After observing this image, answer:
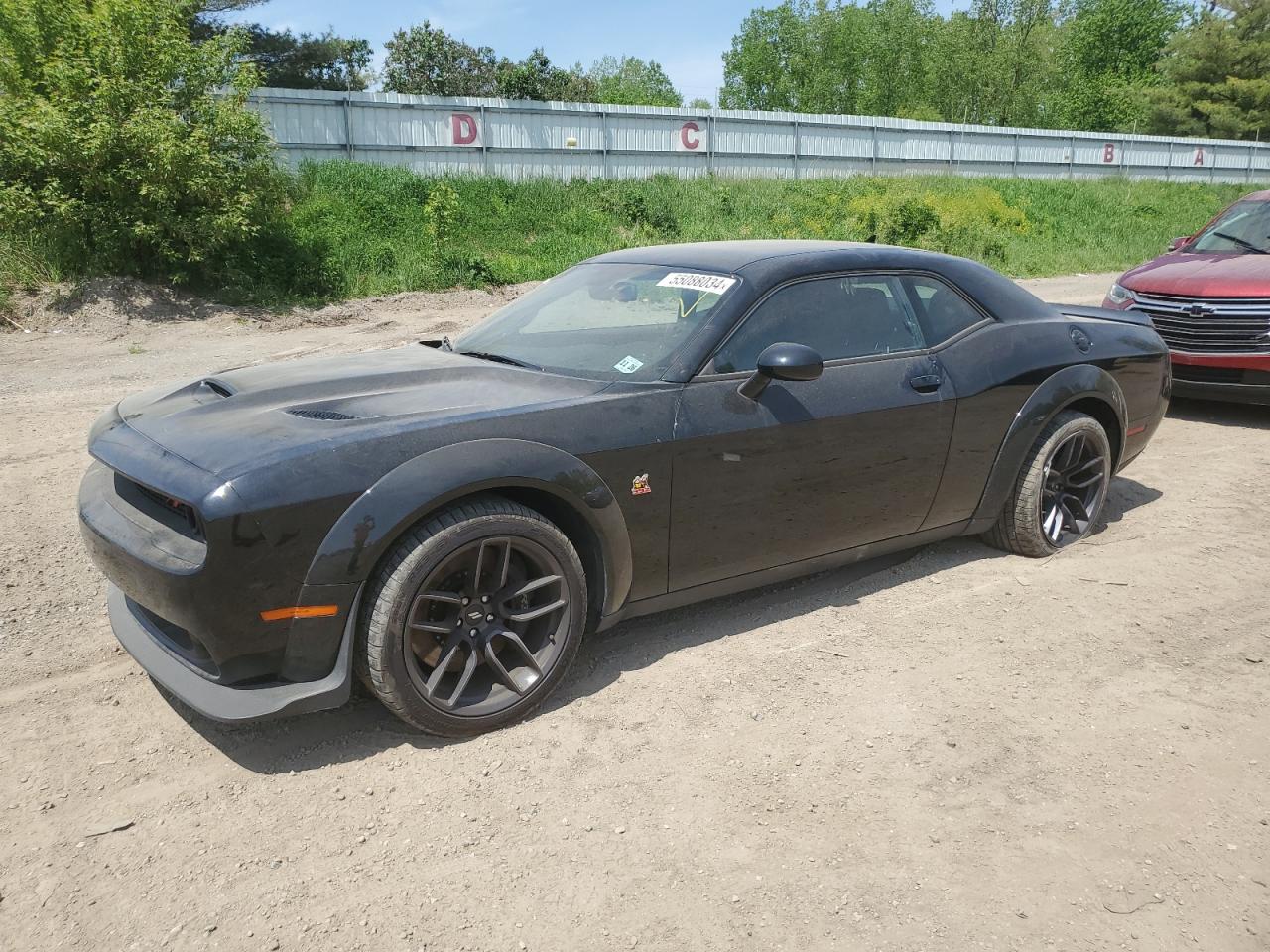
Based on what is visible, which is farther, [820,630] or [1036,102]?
[1036,102]

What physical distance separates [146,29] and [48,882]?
1317cm

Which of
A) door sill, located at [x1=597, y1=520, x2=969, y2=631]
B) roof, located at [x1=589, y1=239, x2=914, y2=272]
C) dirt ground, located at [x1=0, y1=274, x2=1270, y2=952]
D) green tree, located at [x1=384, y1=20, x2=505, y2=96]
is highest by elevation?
green tree, located at [x1=384, y1=20, x2=505, y2=96]

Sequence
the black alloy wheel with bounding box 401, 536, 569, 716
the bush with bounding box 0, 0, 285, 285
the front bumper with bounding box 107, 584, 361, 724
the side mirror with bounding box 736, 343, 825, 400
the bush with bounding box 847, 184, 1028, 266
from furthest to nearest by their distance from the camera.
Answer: the bush with bounding box 847, 184, 1028, 266, the bush with bounding box 0, 0, 285, 285, the side mirror with bounding box 736, 343, 825, 400, the black alloy wheel with bounding box 401, 536, 569, 716, the front bumper with bounding box 107, 584, 361, 724

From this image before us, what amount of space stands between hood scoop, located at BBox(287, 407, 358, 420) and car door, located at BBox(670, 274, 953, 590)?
1131 millimetres

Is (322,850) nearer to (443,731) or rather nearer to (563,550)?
(443,731)

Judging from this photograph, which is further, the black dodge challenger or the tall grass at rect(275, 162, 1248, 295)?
the tall grass at rect(275, 162, 1248, 295)

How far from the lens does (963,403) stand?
14.3ft

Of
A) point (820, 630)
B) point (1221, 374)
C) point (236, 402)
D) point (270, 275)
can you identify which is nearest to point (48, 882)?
point (236, 402)

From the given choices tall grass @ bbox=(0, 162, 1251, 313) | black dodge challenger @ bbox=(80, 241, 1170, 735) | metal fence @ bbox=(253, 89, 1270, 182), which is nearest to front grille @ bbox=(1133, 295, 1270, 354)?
black dodge challenger @ bbox=(80, 241, 1170, 735)

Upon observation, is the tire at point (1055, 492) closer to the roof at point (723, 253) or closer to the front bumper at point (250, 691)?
the roof at point (723, 253)

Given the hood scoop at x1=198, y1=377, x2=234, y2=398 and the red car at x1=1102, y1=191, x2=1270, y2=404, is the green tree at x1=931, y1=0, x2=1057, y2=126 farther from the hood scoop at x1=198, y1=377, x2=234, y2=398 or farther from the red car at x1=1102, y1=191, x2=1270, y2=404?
the hood scoop at x1=198, y1=377, x2=234, y2=398

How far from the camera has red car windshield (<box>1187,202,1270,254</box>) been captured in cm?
838

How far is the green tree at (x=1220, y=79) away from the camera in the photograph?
50.2 metres

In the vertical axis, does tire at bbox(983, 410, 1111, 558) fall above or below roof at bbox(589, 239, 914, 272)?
below
